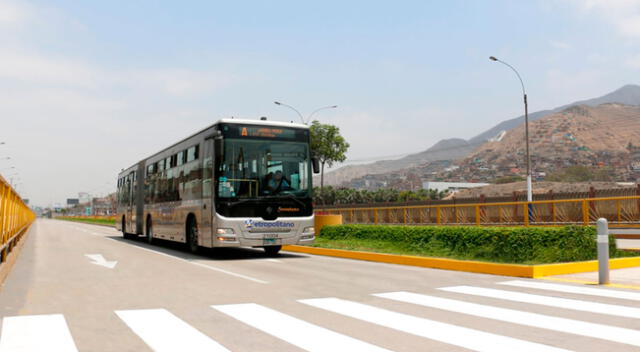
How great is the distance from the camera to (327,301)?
7.93 meters

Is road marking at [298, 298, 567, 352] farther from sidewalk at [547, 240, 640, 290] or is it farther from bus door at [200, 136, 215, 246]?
bus door at [200, 136, 215, 246]

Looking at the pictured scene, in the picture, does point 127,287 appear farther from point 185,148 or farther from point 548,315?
point 185,148

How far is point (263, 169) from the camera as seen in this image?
1494 centimetres

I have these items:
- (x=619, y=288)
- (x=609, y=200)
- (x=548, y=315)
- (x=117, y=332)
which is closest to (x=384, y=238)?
(x=609, y=200)

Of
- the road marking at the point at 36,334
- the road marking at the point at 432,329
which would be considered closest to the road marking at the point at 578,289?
the road marking at the point at 432,329

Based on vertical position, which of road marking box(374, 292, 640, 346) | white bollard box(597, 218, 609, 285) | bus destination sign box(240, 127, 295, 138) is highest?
bus destination sign box(240, 127, 295, 138)

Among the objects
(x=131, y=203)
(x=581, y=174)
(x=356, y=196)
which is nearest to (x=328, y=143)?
(x=356, y=196)

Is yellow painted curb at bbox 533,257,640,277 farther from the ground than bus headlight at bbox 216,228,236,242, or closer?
closer

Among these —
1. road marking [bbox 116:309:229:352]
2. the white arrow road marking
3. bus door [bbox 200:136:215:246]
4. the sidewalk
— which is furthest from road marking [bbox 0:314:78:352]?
the sidewalk

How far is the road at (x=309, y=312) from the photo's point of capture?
5.42 metres

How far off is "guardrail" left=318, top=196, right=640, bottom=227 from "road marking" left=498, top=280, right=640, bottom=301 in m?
11.6

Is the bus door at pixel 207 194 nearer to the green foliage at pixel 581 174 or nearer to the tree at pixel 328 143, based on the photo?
the tree at pixel 328 143

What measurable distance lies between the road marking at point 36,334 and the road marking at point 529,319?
4.37 m

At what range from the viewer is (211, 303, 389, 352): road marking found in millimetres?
5242
